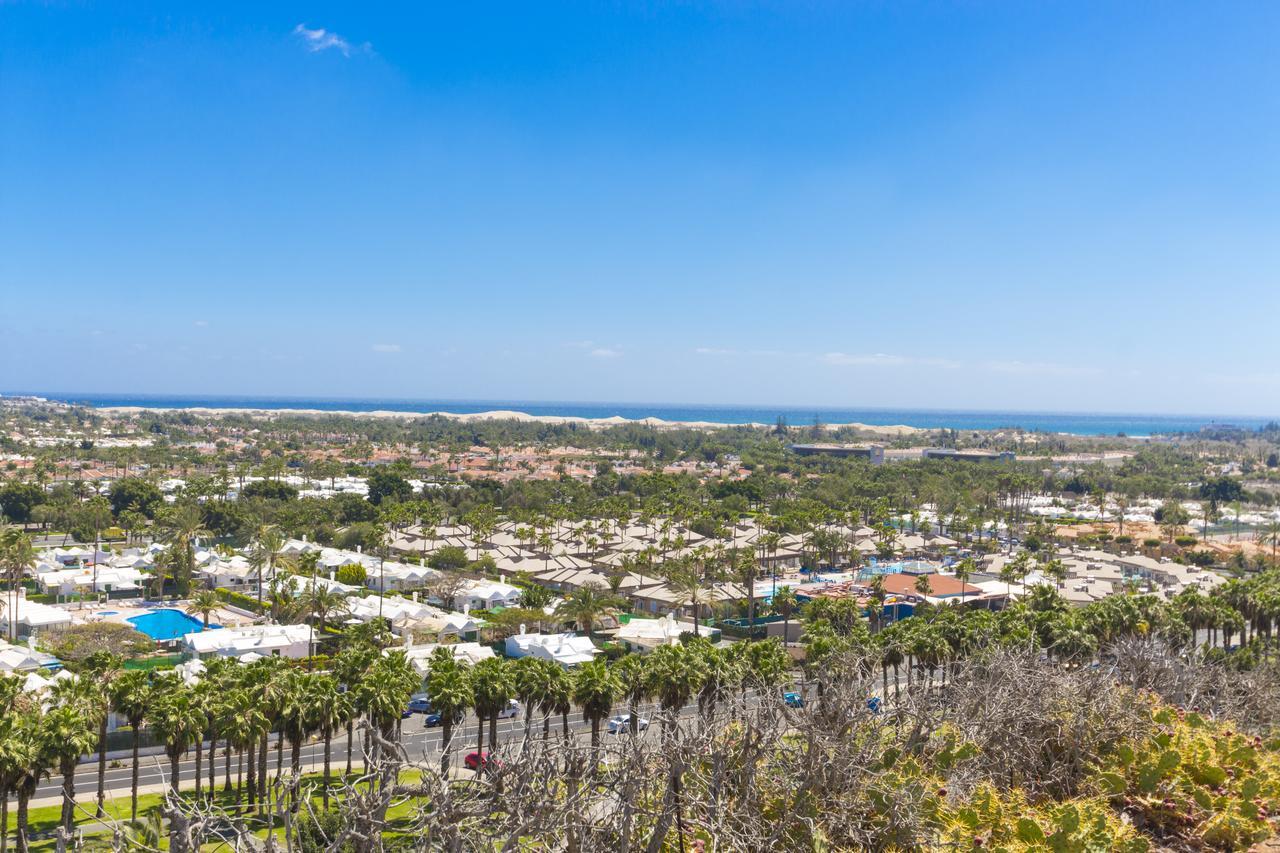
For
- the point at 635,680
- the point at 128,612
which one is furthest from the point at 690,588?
the point at 128,612

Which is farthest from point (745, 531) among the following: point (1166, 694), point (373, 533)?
point (1166, 694)

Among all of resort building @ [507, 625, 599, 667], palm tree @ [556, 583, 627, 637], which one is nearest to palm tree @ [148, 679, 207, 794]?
resort building @ [507, 625, 599, 667]

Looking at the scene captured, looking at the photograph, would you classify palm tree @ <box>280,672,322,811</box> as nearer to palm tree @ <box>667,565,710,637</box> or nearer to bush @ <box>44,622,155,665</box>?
bush @ <box>44,622,155,665</box>

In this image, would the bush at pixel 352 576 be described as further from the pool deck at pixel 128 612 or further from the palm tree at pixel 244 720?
the palm tree at pixel 244 720

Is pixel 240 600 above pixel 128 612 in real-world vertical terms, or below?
below

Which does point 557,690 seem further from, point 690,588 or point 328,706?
point 690,588

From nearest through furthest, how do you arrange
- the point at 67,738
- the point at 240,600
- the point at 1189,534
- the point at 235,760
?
the point at 67,738
the point at 235,760
the point at 240,600
the point at 1189,534

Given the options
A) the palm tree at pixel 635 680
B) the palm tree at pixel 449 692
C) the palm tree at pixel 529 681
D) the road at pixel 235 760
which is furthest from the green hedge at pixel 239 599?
the palm tree at pixel 635 680
